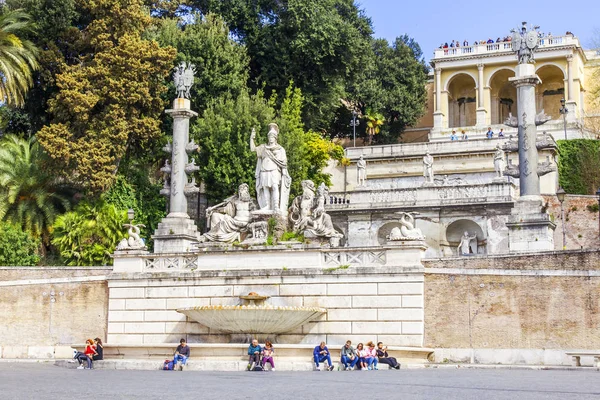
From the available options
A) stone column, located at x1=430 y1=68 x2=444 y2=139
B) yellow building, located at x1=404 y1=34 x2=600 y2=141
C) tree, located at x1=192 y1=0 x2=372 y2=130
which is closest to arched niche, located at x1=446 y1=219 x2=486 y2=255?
tree, located at x1=192 y1=0 x2=372 y2=130

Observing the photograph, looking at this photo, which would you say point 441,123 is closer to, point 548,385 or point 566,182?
point 566,182

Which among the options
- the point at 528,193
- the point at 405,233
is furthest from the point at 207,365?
the point at 528,193

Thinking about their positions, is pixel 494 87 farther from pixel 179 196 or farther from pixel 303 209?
pixel 303 209

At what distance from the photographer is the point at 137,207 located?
126ft

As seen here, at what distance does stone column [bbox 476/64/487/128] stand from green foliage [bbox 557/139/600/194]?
1165cm

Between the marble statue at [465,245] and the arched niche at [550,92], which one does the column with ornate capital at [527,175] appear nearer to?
the marble statue at [465,245]

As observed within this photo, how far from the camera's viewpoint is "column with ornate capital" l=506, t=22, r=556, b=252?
99.5 ft

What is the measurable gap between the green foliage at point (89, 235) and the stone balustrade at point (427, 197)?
1002 centimetres

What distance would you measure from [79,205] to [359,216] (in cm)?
1209

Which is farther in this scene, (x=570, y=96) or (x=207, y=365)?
(x=570, y=96)

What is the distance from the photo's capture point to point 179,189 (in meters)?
33.8

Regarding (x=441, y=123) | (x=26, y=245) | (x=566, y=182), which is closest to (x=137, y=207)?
(x=26, y=245)

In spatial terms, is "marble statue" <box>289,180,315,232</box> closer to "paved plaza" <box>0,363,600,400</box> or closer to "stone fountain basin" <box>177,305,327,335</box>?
"stone fountain basin" <box>177,305,327,335</box>

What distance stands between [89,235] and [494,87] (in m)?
37.2
